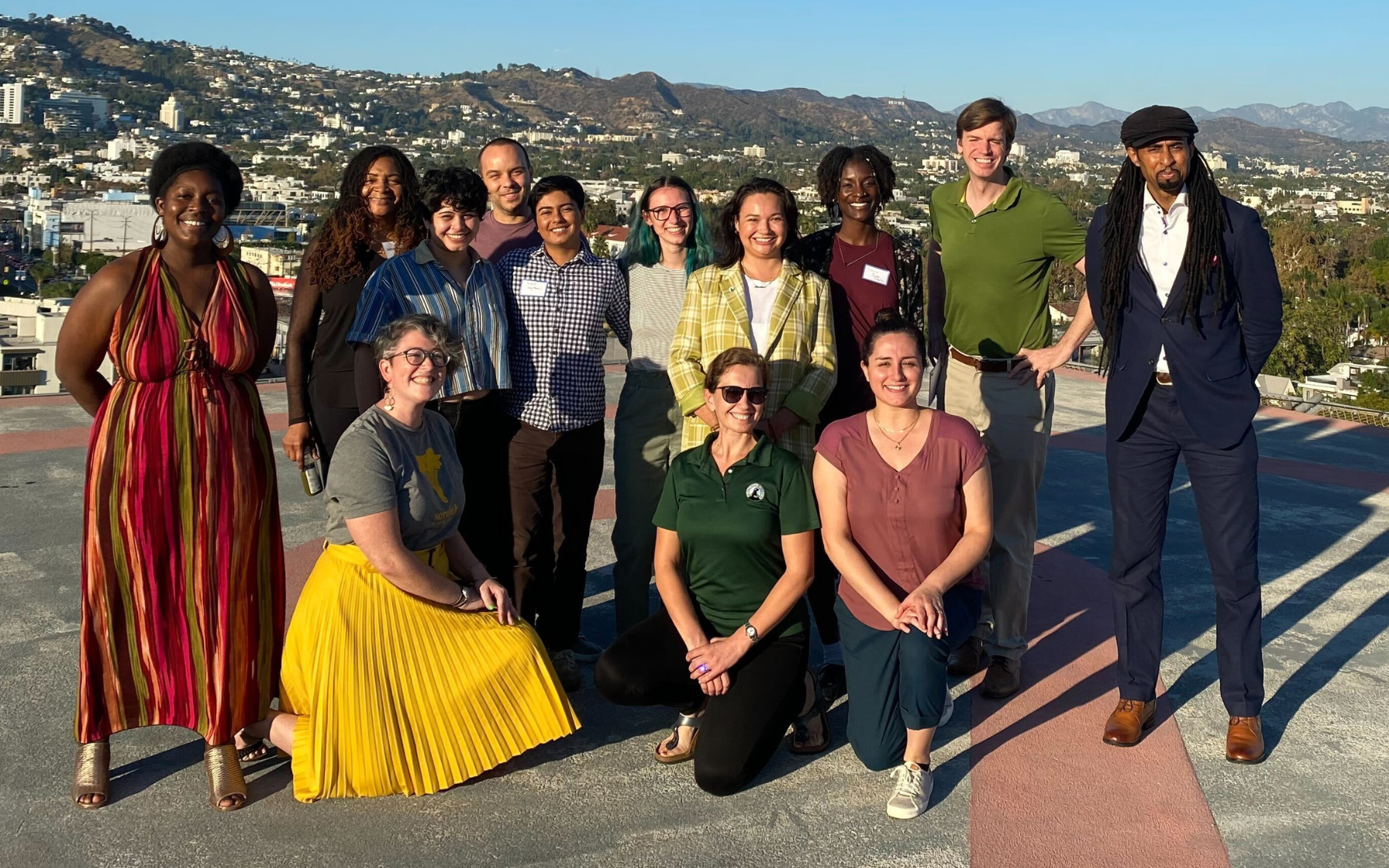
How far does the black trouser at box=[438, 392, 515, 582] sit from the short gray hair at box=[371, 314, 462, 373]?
67cm

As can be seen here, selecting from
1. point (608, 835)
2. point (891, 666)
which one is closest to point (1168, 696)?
point (891, 666)

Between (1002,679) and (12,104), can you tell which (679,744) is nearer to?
(1002,679)

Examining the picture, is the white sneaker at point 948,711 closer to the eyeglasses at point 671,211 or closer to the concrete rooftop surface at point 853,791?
the concrete rooftop surface at point 853,791

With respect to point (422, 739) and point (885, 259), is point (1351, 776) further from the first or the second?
point (422, 739)

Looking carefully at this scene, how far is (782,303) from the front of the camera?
4.03 metres

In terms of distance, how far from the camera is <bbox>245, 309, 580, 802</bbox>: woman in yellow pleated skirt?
10.6 feet

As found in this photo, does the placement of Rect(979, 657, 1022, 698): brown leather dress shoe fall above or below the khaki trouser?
below

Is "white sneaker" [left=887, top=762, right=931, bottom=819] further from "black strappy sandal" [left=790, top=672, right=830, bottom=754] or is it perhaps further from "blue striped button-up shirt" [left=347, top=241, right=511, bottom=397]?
"blue striped button-up shirt" [left=347, top=241, right=511, bottom=397]

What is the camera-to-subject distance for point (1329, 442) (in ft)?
30.2

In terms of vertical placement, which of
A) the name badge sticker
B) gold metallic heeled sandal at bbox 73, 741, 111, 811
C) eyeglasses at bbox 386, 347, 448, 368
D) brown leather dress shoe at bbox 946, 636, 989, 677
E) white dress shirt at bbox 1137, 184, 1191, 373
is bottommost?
gold metallic heeled sandal at bbox 73, 741, 111, 811

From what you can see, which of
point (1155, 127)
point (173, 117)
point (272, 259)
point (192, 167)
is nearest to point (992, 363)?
point (1155, 127)

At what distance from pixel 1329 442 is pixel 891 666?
7.17 meters

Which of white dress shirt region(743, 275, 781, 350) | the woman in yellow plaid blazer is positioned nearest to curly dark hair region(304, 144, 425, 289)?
the woman in yellow plaid blazer

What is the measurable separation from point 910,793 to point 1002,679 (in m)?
0.92
